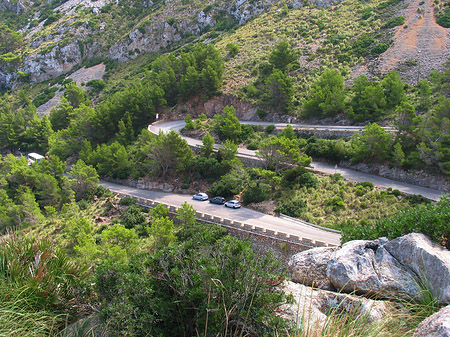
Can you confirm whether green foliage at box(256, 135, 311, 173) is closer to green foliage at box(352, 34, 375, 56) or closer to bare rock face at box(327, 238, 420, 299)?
bare rock face at box(327, 238, 420, 299)

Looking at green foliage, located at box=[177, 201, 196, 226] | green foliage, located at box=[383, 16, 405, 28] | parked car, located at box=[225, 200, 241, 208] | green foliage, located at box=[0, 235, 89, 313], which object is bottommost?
parked car, located at box=[225, 200, 241, 208]

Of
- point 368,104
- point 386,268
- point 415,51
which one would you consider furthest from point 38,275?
point 415,51

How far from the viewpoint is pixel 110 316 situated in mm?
6938

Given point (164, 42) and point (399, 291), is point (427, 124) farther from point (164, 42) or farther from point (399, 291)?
point (164, 42)

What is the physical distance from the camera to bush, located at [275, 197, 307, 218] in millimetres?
25875

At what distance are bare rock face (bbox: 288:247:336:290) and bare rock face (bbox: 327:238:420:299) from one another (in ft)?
1.80

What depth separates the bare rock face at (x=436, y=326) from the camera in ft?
16.7

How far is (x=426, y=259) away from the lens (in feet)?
29.7

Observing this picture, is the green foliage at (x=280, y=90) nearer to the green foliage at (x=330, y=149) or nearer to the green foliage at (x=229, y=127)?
the green foliage at (x=229, y=127)

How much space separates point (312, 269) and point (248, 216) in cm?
1567

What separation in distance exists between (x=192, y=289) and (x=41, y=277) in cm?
313

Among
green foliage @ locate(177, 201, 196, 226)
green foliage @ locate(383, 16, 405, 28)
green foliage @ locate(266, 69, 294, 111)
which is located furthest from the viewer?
green foliage @ locate(383, 16, 405, 28)

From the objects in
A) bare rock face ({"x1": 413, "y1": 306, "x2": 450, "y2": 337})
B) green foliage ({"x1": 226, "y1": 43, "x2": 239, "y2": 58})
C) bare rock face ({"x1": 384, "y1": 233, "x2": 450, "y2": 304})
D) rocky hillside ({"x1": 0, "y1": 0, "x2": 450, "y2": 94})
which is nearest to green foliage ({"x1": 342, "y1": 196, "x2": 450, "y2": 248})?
bare rock face ({"x1": 384, "y1": 233, "x2": 450, "y2": 304})

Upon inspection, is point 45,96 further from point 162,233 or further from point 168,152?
point 162,233
